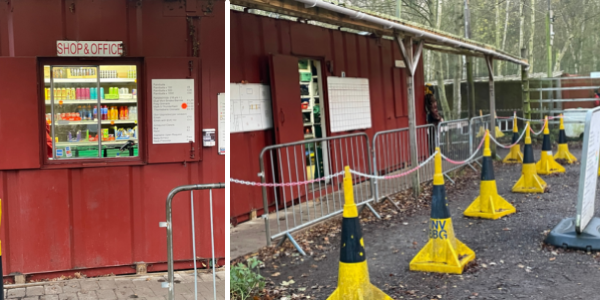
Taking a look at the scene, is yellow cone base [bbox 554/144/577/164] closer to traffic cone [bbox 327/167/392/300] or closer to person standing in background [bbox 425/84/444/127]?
person standing in background [bbox 425/84/444/127]

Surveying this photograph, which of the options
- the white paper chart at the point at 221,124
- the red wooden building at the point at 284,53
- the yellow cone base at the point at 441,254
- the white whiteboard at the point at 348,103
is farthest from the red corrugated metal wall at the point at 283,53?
the yellow cone base at the point at 441,254

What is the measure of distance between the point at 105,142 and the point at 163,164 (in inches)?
26.0

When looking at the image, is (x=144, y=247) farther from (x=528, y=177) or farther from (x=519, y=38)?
(x=519, y=38)

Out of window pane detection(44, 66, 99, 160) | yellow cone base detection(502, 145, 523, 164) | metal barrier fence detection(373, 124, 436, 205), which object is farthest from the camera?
yellow cone base detection(502, 145, 523, 164)

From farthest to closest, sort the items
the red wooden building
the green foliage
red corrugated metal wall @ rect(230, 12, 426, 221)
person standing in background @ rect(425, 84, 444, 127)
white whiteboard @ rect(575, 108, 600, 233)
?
person standing in background @ rect(425, 84, 444, 127) < red corrugated metal wall @ rect(230, 12, 426, 221) < the red wooden building < white whiteboard @ rect(575, 108, 600, 233) < the green foliage

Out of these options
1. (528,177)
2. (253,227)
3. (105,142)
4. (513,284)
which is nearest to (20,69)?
(105,142)

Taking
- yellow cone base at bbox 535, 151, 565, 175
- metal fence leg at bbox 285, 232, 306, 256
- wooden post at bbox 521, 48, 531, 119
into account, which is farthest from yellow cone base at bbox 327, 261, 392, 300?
wooden post at bbox 521, 48, 531, 119

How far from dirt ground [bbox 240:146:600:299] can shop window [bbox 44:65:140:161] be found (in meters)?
2.00

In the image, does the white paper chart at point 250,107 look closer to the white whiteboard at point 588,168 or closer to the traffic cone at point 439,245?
the traffic cone at point 439,245

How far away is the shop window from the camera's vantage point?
18.5ft

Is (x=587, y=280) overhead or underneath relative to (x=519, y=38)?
underneath

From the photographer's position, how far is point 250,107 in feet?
23.8

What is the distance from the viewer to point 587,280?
15.3ft

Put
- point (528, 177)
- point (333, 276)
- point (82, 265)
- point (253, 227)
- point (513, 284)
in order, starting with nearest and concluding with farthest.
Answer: point (513, 284), point (333, 276), point (82, 265), point (253, 227), point (528, 177)
